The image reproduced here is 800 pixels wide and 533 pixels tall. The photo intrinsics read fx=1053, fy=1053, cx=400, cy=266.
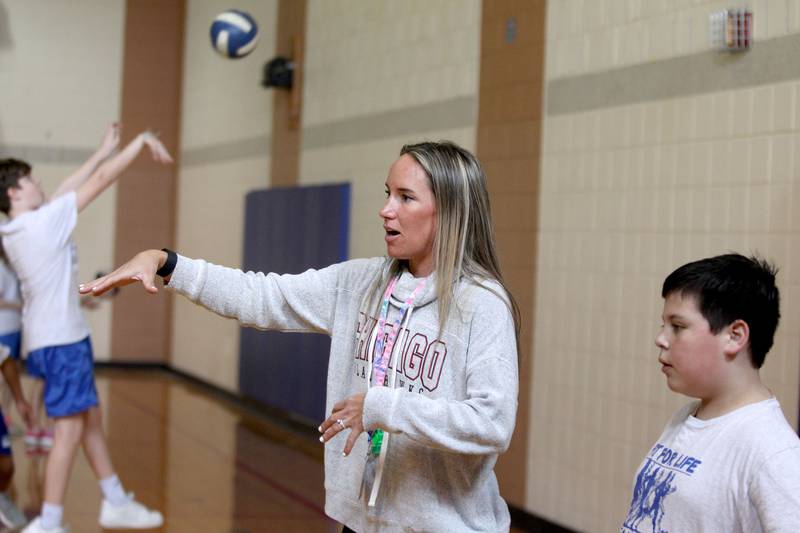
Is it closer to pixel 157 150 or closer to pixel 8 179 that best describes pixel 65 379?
pixel 8 179

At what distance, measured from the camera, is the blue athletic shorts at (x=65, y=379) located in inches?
166

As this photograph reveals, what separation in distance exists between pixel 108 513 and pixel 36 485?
88 cm

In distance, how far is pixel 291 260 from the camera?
7320mm

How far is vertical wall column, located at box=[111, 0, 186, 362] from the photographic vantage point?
1002 cm

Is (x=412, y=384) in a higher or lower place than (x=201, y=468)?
higher

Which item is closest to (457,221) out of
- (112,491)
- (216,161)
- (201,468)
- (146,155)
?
(112,491)

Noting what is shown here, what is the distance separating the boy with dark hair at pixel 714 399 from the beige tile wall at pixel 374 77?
364 centimetres

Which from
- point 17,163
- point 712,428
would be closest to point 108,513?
point 17,163

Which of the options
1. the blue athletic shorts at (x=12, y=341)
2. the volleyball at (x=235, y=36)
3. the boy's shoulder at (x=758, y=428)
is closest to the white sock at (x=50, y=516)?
the blue athletic shorts at (x=12, y=341)

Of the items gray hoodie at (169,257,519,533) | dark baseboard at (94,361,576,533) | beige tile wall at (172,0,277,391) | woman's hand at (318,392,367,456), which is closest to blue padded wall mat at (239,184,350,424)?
dark baseboard at (94,361,576,533)

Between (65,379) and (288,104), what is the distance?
3.94 m

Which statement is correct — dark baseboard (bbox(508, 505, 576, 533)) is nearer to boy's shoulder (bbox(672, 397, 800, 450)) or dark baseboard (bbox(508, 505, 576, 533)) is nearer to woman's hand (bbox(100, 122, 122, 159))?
woman's hand (bbox(100, 122, 122, 159))

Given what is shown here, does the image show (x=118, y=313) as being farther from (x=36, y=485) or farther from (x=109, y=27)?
(x=36, y=485)

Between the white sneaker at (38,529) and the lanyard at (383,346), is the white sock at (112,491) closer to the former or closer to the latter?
the white sneaker at (38,529)
